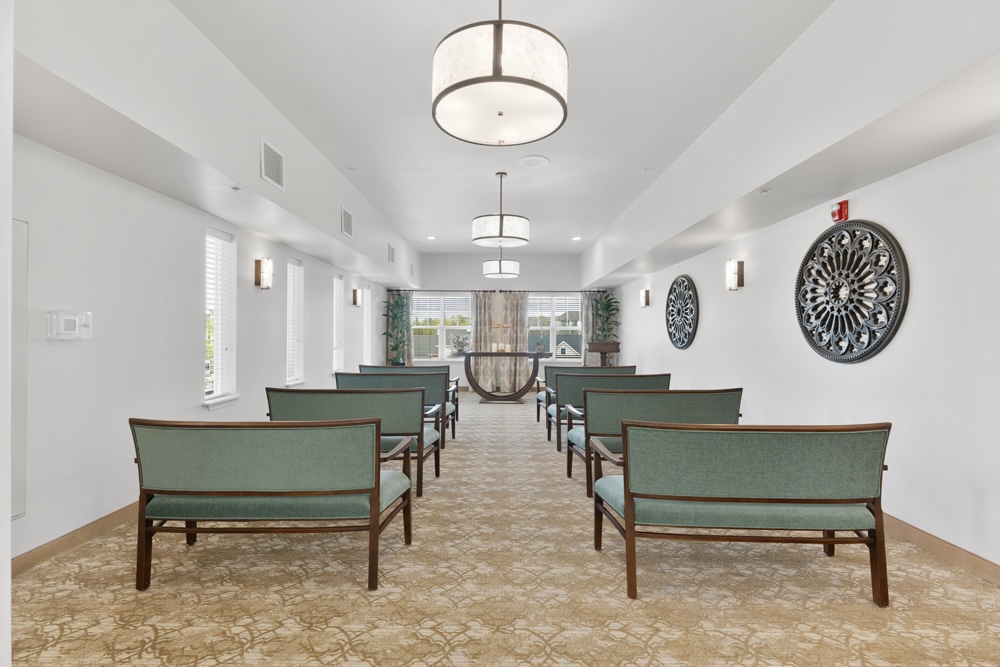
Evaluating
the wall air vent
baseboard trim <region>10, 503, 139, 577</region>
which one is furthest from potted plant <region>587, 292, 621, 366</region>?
baseboard trim <region>10, 503, 139, 577</region>

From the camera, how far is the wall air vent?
216 inches

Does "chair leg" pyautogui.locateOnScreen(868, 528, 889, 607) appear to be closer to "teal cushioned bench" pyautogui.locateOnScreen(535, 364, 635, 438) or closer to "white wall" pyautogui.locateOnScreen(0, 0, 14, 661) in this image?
"white wall" pyautogui.locateOnScreen(0, 0, 14, 661)

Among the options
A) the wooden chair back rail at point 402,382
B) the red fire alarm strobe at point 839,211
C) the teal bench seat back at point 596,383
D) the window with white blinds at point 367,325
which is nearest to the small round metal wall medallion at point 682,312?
the teal bench seat back at point 596,383

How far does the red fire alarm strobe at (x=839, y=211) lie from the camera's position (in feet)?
11.6

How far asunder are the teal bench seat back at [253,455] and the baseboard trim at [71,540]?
2.50 feet

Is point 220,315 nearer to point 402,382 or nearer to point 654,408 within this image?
point 402,382

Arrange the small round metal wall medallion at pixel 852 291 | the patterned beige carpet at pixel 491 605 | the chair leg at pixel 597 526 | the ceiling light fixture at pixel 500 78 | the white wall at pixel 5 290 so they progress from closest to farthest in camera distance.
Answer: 1. the white wall at pixel 5 290
2. the patterned beige carpet at pixel 491 605
3. the ceiling light fixture at pixel 500 78
4. the chair leg at pixel 597 526
5. the small round metal wall medallion at pixel 852 291

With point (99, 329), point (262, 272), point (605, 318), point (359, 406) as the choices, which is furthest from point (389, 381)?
point (605, 318)

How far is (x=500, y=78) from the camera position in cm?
205

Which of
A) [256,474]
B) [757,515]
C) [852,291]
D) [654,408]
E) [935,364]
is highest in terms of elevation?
[852,291]

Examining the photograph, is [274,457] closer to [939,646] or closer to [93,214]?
[93,214]

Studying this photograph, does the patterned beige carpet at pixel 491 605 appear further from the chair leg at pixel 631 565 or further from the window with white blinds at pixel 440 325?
the window with white blinds at pixel 440 325

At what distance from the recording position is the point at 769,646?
1.96 metres

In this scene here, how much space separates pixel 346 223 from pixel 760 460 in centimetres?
463
